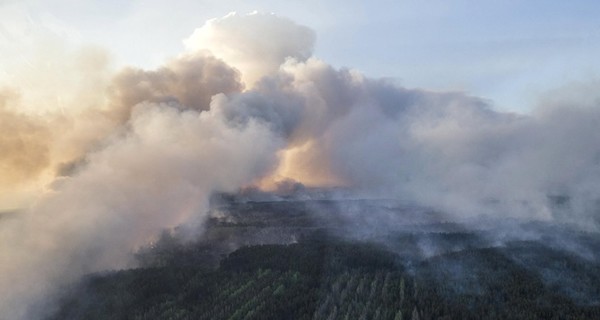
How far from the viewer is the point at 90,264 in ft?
559

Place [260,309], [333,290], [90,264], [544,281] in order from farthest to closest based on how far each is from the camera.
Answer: [544,281] → [333,290] → [90,264] → [260,309]

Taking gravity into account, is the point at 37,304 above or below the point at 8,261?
below

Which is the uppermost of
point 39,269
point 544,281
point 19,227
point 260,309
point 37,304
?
point 19,227

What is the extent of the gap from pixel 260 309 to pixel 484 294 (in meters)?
82.9

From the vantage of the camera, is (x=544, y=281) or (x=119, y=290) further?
(x=544, y=281)

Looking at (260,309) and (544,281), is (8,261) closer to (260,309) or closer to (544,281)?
(260,309)

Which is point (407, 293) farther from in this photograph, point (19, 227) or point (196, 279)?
point (19, 227)

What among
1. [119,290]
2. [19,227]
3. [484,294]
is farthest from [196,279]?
[484,294]

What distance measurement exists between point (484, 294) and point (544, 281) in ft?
118

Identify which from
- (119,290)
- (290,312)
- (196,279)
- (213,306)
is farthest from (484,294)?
(119,290)

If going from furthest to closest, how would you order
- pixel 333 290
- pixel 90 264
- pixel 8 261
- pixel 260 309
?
pixel 333 290 → pixel 90 264 → pixel 260 309 → pixel 8 261

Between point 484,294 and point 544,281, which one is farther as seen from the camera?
point 544,281

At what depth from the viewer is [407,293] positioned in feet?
582

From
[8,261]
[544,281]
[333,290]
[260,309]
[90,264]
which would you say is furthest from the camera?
[544,281]
